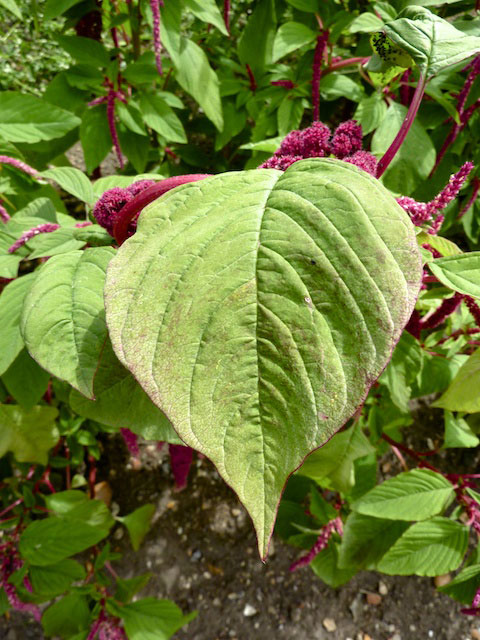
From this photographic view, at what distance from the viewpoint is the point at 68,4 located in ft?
3.14

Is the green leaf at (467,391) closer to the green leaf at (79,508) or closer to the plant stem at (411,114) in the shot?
the plant stem at (411,114)

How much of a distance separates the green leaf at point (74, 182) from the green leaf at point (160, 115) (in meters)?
0.46

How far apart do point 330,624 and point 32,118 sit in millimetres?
1374

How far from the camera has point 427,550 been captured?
941 mm

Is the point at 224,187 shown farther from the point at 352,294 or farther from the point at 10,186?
the point at 10,186

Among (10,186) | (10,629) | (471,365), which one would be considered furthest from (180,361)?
(10,629)

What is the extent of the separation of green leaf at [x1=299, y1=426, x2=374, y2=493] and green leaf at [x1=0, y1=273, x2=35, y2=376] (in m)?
0.54

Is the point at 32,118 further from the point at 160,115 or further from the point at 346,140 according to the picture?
the point at 346,140

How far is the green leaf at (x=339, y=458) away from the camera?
0.92m

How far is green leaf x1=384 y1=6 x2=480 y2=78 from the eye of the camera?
0.43 metres

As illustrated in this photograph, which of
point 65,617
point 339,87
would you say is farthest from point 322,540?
point 339,87

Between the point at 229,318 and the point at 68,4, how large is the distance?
0.92 m

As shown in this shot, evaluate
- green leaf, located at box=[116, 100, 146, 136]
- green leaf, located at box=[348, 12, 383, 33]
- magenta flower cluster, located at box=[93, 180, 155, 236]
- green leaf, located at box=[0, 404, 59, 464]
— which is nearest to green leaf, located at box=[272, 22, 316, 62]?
green leaf, located at box=[348, 12, 383, 33]

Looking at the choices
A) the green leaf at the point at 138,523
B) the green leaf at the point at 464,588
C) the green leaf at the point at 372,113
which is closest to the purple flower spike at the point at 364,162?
the green leaf at the point at 372,113
